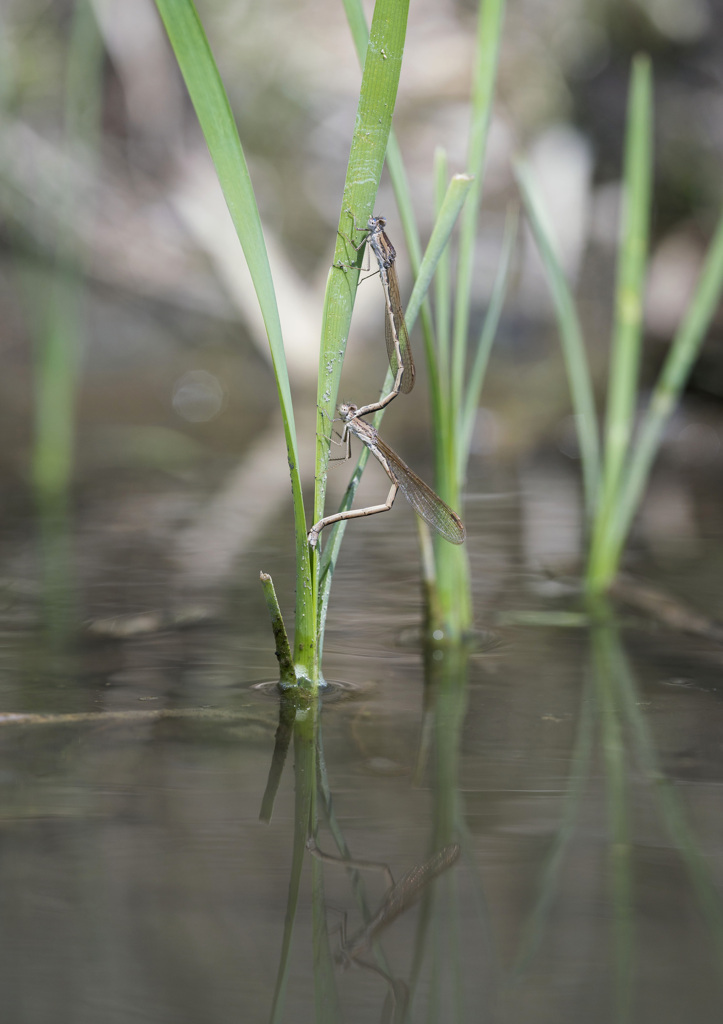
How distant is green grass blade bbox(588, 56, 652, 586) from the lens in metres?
1.68

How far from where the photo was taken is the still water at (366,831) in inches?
25.1

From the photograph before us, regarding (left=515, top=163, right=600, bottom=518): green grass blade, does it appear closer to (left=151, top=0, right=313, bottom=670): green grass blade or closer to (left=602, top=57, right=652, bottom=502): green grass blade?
(left=602, top=57, right=652, bottom=502): green grass blade

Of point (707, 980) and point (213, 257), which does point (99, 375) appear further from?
point (707, 980)

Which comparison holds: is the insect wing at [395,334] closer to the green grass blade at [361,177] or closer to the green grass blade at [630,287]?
the green grass blade at [361,177]

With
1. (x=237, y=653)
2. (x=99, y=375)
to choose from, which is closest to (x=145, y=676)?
(x=237, y=653)

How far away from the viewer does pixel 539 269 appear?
5133mm

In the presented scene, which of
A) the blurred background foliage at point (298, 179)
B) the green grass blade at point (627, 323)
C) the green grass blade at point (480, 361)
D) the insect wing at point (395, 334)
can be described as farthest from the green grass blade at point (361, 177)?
the blurred background foliage at point (298, 179)

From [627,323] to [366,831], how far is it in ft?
3.85

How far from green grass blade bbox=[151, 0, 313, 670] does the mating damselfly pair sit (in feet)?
0.56

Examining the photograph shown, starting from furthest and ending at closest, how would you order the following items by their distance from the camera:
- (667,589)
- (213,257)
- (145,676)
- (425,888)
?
1. (213,257)
2. (667,589)
3. (145,676)
4. (425,888)

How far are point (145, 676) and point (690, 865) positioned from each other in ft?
2.27

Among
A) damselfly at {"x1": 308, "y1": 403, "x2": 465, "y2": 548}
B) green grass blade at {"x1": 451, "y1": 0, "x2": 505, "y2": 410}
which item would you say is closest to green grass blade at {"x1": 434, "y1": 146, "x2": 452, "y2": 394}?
green grass blade at {"x1": 451, "y1": 0, "x2": 505, "y2": 410}

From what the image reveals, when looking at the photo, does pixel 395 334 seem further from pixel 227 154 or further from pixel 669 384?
pixel 669 384

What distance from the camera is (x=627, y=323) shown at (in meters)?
1.73
